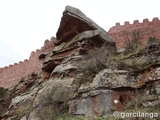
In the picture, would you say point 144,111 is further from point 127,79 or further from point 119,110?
point 127,79

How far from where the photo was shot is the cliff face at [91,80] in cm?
738

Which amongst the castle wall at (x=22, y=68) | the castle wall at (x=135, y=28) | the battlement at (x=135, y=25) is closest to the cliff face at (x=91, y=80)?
the castle wall at (x=22, y=68)

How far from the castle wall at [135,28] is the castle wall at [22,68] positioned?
198 inches

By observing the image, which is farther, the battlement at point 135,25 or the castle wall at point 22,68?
the battlement at point 135,25

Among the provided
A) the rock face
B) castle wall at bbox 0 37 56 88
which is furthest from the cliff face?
castle wall at bbox 0 37 56 88

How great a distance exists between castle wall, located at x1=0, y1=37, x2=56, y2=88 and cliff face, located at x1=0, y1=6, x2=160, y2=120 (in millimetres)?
8273

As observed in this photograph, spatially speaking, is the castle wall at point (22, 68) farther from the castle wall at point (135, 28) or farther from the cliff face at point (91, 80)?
the cliff face at point (91, 80)

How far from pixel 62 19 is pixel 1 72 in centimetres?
1569

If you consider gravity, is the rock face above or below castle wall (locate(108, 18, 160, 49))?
below

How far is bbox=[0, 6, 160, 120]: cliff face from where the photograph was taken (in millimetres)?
7379

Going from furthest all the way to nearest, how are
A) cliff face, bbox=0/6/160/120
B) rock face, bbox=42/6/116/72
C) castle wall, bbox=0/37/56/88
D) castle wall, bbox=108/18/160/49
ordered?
castle wall, bbox=0/37/56/88, castle wall, bbox=108/18/160/49, rock face, bbox=42/6/116/72, cliff face, bbox=0/6/160/120

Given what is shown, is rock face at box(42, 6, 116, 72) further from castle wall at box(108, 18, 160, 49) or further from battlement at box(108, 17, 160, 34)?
battlement at box(108, 17, 160, 34)

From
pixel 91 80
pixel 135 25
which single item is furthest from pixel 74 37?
pixel 135 25

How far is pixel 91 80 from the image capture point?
327 inches
